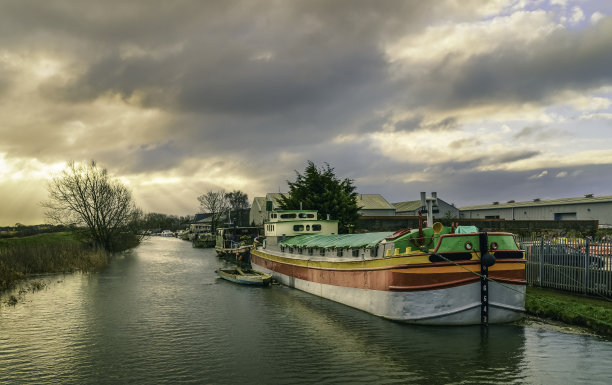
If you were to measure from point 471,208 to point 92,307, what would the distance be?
8827 cm

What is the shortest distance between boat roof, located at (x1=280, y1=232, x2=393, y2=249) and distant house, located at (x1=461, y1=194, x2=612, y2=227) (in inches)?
2293

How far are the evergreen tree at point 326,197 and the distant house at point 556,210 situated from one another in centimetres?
4271

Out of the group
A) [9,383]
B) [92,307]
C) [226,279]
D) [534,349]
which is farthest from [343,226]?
[9,383]

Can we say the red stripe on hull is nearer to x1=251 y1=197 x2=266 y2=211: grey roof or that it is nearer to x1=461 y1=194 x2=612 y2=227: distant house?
x1=461 y1=194 x2=612 y2=227: distant house

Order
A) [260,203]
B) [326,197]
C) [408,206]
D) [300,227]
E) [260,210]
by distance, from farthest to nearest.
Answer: [260,203] < [260,210] < [408,206] < [326,197] < [300,227]

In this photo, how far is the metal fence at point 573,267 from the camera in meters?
20.0

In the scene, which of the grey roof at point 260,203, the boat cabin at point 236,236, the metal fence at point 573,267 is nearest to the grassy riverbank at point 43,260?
the boat cabin at point 236,236

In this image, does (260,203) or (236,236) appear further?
(260,203)

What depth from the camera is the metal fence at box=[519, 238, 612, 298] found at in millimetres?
20011

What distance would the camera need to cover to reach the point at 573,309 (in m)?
17.4

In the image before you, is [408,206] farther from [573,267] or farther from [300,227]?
[573,267]

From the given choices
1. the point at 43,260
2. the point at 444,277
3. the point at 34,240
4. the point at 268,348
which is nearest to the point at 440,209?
the point at 43,260

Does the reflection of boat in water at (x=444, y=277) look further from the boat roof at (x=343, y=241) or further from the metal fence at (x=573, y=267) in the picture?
the metal fence at (x=573, y=267)

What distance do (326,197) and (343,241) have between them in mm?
25293
